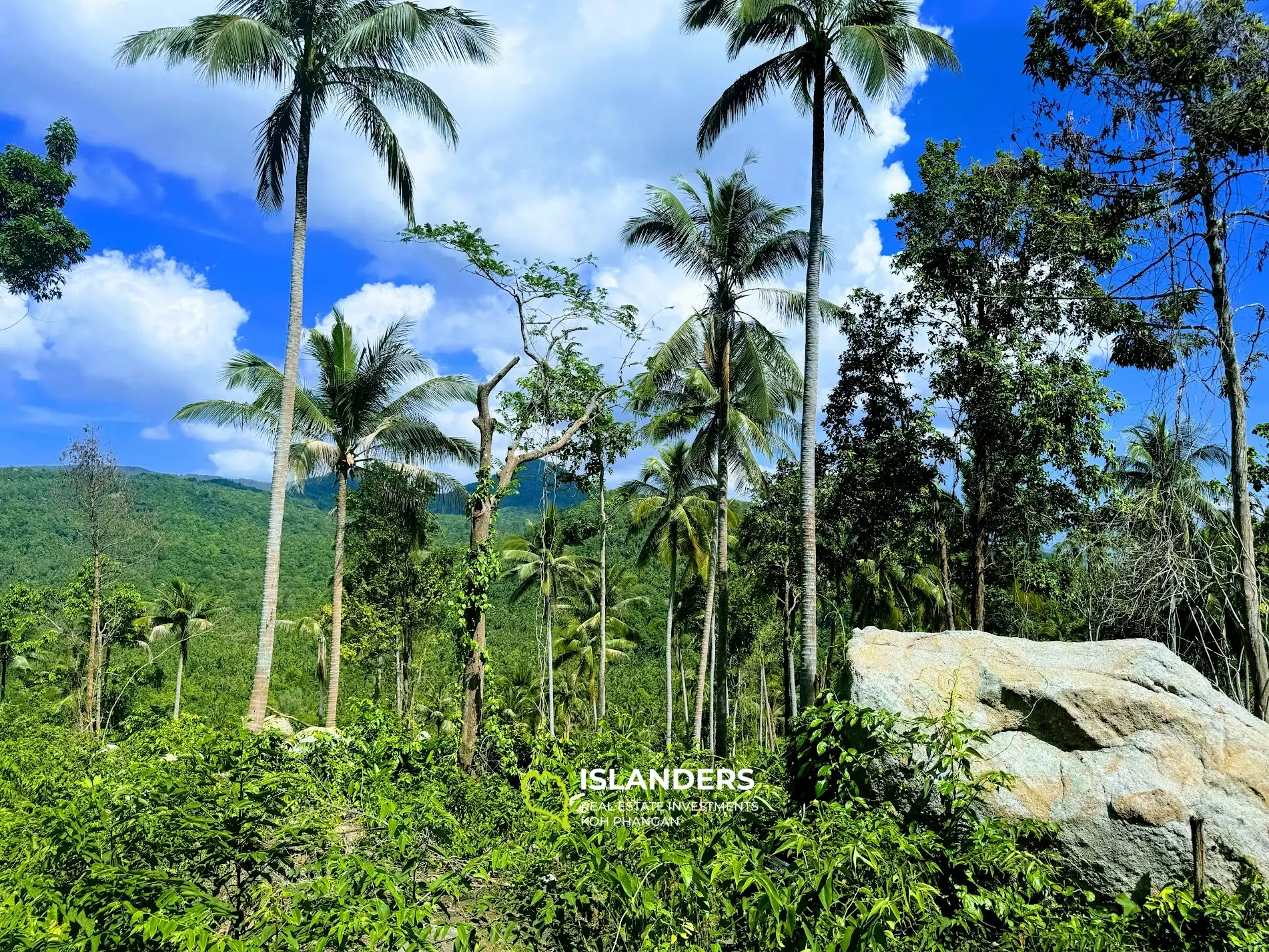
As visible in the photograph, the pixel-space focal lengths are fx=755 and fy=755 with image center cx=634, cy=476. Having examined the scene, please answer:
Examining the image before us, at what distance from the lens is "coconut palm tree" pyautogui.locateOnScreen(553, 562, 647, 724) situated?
2838 centimetres

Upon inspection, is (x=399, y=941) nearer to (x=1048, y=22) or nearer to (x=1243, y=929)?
(x=1243, y=929)

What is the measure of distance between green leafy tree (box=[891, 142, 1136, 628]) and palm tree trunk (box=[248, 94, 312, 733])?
9518 mm

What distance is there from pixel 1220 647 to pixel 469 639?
8088mm

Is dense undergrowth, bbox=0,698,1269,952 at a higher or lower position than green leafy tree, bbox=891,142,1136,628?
lower

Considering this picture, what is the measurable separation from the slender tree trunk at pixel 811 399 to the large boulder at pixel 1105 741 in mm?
3519

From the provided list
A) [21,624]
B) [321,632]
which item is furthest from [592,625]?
[21,624]

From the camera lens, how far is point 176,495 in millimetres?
61781

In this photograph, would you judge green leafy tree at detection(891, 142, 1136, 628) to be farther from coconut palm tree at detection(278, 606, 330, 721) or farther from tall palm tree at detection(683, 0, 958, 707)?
coconut palm tree at detection(278, 606, 330, 721)

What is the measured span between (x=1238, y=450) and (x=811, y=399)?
4717mm

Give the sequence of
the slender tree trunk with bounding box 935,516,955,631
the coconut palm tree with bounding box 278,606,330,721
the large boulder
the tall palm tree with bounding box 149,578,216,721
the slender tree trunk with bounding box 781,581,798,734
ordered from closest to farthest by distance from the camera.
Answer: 1. the large boulder
2. the slender tree trunk with bounding box 935,516,955,631
3. the slender tree trunk with bounding box 781,581,798,734
4. the coconut palm tree with bounding box 278,606,330,721
5. the tall palm tree with bounding box 149,578,216,721

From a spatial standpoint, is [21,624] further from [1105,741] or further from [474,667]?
[1105,741]

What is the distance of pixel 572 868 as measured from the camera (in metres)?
2.91

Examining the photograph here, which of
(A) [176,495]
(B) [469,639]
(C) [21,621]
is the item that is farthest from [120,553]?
(A) [176,495]

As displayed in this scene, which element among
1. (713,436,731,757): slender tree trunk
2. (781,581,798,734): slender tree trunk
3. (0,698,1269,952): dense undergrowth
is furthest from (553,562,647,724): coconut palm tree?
(0,698,1269,952): dense undergrowth
